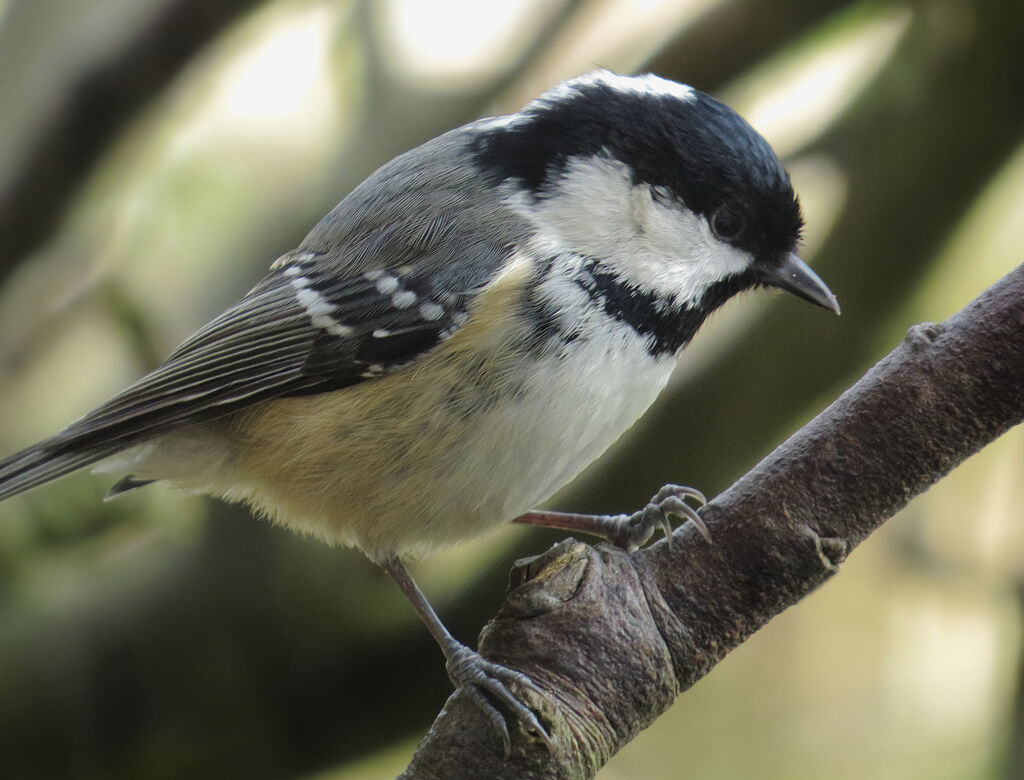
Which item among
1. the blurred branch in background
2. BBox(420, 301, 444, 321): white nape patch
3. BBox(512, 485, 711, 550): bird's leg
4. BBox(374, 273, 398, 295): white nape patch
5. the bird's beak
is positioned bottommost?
BBox(512, 485, 711, 550): bird's leg

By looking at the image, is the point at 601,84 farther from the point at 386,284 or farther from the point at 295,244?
the point at 295,244

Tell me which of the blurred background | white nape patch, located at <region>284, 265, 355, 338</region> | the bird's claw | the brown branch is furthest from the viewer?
the blurred background

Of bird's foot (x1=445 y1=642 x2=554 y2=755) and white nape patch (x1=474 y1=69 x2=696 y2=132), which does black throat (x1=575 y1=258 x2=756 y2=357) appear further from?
bird's foot (x1=445 y1=642 x2=554 y2=755)

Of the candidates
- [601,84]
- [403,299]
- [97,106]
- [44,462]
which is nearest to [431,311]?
[403,299]

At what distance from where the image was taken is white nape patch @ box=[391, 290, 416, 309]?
85cm

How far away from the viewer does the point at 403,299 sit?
0.85 metres

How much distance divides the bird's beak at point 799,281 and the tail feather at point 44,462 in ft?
1.91

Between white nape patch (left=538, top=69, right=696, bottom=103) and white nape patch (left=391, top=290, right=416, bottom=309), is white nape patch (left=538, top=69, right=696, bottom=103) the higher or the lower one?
the higher one

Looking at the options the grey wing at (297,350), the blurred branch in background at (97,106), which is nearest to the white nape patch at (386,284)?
the grey wing at (297,350)

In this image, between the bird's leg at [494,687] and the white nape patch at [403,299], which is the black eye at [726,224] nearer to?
the white nape patch at [403,299]

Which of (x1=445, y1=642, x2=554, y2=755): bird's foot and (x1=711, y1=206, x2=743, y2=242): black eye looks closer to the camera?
(x1=445, y1=642, x2=554, y2=755): bird's foot

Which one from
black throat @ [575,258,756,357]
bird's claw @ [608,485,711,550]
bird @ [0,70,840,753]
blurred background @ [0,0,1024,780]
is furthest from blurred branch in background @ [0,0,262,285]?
bird's claw @ [608,485,711,550]

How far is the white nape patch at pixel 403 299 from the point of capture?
2.78 feet

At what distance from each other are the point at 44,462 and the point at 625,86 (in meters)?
0.59
